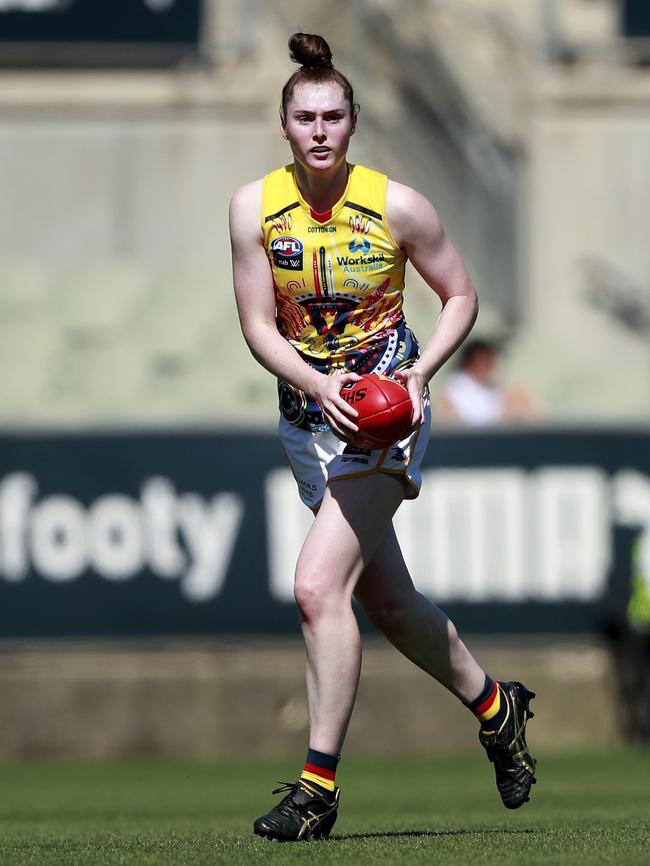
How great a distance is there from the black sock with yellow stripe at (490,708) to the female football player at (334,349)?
188 millimetres

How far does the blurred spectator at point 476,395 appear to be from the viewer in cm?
1129

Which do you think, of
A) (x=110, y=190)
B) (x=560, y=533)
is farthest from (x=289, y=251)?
(x=110, y=190)

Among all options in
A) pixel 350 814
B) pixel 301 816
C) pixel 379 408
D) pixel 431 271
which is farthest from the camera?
pixel 350 814

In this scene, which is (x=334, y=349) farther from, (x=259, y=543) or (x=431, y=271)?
(x=259, y=543)

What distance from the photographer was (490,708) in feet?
19.8

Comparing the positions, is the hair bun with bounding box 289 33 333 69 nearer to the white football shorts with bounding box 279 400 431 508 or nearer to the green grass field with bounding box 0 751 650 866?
the white football shorts with bounding box 279 400 431 508

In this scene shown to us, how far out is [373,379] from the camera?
558 cm

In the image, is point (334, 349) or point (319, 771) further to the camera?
point (334, 349)

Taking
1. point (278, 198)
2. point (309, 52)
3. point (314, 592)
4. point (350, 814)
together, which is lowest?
point (350, 814)

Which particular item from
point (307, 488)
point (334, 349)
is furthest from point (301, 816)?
point (334, 349)

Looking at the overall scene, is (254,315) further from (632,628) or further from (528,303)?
(528,303)

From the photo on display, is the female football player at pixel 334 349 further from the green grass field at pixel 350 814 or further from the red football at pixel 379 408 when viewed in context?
the green grass field at pixel 350 814

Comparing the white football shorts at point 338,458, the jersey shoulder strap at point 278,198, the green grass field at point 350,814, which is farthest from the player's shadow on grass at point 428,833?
the jersey shoulder strap at point 278,198

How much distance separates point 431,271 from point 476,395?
560cm
